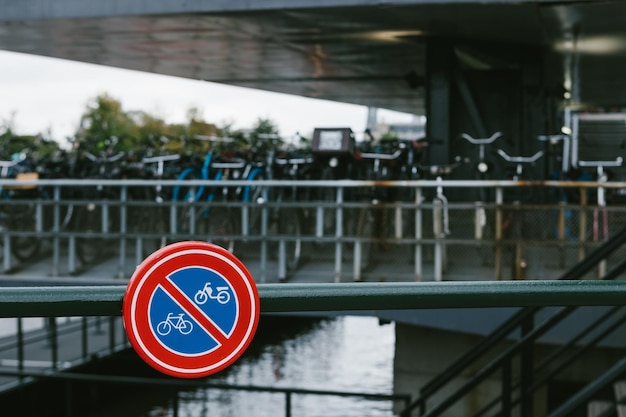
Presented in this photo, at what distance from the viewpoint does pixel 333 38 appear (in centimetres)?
1532

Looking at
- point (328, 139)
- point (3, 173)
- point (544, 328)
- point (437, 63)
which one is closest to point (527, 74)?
point (437, 63)

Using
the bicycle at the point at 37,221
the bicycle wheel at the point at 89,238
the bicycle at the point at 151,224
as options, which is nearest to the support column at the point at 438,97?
the bicycle at the point at 151,224

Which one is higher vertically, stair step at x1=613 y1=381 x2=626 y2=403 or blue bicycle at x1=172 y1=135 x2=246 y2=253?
blue bicycle at x1=172 y1=135 x2=246 y2=253

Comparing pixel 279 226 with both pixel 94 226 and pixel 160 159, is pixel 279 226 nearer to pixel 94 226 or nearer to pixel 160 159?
pixel 94 226

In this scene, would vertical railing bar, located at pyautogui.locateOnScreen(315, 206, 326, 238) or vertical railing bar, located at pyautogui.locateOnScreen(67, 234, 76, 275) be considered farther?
vertical railing bar, located at pyautogui.locateOnScreen(67, 234, 76, 275)

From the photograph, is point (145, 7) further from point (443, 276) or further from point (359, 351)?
point (359, 351)

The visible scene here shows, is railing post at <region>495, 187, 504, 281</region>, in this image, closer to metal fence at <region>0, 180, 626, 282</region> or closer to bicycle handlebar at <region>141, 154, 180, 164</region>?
metal fence at <region>0, 180, 626, 282</region>

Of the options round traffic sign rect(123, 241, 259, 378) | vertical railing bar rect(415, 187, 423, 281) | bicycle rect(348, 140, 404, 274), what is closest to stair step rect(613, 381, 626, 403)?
vertical railing bar rect(415, 187, 423, 281)

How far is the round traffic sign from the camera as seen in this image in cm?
180

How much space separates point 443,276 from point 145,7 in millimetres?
4940

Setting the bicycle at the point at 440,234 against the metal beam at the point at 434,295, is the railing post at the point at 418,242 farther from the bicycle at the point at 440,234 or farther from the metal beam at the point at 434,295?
the metal beam at the point at 434,295

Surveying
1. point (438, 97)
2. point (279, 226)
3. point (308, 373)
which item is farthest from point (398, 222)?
point (308, 373)

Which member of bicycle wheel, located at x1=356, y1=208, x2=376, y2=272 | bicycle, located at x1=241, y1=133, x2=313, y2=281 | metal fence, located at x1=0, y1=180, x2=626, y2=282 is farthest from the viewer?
bicycle, located at x1=241, y1=133, x2=313, y2=281

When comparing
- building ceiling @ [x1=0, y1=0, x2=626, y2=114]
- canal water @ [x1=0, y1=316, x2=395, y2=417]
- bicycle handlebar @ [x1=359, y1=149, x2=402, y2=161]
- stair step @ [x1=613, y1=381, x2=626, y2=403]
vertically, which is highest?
building ceiling @ [x1=0, y1=0, x2=626, y2=114]
